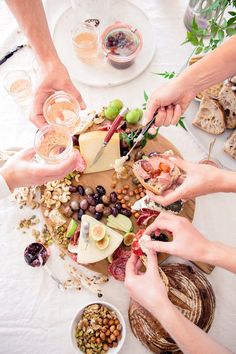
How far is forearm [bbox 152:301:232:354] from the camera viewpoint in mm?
986

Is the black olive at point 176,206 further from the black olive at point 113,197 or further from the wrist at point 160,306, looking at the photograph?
the wrist at point 160,306

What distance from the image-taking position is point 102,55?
4.79 ft

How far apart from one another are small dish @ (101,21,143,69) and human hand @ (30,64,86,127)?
260mm

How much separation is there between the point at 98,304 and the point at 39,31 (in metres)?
0.90

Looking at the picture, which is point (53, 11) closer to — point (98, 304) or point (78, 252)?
point (78, 252)

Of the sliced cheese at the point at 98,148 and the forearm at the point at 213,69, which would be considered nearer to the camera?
the forearm at the point at 213,69

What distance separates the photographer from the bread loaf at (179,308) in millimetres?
1146

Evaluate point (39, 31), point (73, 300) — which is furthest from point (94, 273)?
point (39, 31)

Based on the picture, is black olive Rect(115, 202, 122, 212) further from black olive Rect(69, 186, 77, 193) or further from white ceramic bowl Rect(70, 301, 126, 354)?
white ceramic bowl Rect(70, 301, 126, 354)

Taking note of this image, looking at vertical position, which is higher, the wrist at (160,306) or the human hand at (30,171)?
the human hand at (30,171)

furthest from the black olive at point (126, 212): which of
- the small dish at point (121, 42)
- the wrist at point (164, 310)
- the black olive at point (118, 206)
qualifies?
the small dish at point (121, 42)

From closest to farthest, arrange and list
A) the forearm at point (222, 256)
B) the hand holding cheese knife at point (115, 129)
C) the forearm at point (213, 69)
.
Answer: the forearm at point (222, 256) < the forearm at point (213, 69) < the hand holding cheese knife at point (115, 129)

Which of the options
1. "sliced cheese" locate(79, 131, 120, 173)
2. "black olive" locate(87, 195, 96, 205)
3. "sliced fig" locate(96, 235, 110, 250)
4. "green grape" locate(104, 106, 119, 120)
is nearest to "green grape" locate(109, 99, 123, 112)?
"green grape" locate(104, 106, 119, 120)

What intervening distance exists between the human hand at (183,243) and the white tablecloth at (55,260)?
0.28m
